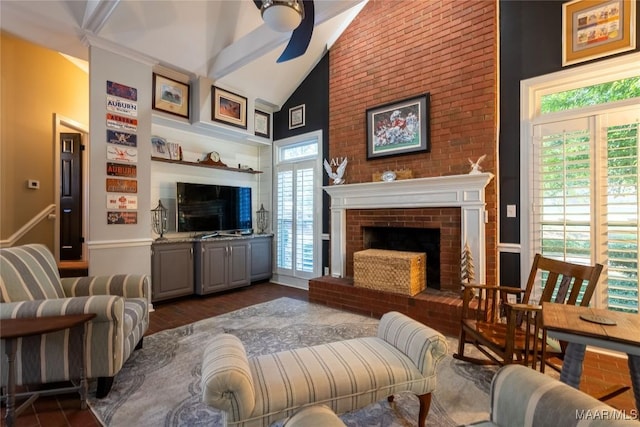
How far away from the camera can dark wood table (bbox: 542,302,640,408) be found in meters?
1.32

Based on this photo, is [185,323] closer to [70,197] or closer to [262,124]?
[70,197]

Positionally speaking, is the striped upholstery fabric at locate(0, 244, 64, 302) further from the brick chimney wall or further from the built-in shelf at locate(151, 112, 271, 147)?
the brick chimney wall

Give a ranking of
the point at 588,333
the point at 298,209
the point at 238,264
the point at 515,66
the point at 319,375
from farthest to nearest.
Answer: the point at 298,209 < the point at 238,264 < the point at 515,66 < the point at 319,375 < the point at 588,333

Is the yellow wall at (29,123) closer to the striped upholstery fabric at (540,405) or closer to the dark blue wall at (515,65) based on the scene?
the striped upholstery fabric at (540,405)

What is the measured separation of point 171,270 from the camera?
3949 millimetres

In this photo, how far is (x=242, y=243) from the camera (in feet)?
15.4

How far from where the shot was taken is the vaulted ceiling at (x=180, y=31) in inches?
113

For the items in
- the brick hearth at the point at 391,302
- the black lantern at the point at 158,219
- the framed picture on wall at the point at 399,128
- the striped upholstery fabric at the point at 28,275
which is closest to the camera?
the striped upholstery fabric at the point at 28,275

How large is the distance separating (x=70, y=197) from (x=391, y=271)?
184 inches

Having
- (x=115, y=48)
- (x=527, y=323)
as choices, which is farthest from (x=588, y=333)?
(x=115, y=48)

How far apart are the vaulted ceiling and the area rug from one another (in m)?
3.19

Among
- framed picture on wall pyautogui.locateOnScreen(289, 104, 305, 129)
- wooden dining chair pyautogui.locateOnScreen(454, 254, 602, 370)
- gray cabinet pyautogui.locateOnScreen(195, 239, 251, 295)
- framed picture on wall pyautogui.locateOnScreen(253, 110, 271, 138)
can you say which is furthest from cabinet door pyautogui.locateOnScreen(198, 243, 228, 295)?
wooden dining chair pyautogui.locateOnScreen(454, 254, 602, 370)

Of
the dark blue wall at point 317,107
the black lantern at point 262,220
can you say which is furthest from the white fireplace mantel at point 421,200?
the black lantern at point 262,220

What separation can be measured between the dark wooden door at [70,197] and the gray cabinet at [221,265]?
6.02ft
